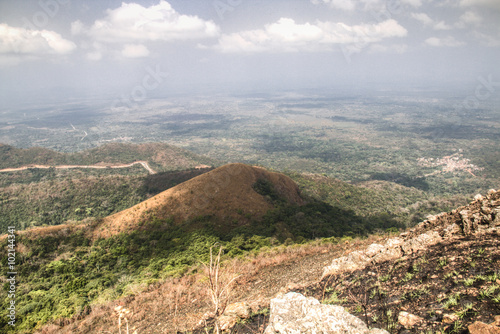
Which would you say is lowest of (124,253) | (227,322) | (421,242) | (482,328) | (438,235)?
(124,253)

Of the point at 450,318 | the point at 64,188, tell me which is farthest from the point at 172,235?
the point at 64,188

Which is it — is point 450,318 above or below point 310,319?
above

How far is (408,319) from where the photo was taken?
5344 millimetres

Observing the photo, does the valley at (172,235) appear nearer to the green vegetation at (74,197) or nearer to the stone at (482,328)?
the green vegetation at (74,197)

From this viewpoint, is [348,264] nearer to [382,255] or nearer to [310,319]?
[382,255]

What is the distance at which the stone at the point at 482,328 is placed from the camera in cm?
386

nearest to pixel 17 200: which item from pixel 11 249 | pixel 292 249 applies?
pixel 11 249

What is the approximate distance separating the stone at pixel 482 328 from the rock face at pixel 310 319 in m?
1.47

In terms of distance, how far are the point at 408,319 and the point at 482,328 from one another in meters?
1.57

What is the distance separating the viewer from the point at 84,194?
44.2 meters

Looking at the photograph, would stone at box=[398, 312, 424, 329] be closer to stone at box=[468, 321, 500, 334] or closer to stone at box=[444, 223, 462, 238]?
stone at box=[468, 321, 500, 334]

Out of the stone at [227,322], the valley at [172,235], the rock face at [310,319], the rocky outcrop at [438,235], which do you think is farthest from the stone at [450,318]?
the stone at [227,322]

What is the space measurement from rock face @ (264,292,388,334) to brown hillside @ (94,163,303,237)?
20.8m

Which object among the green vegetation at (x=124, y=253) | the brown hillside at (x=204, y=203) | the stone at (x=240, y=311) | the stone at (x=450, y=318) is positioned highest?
the stone at (x=450, y=318)
